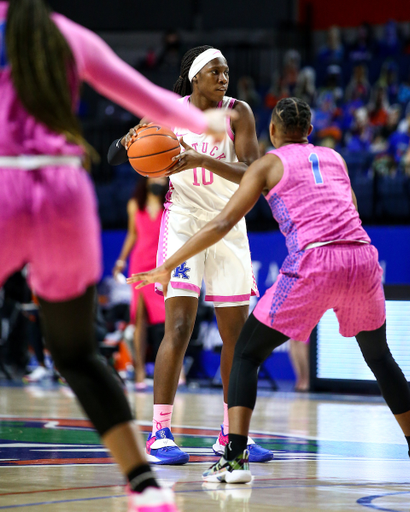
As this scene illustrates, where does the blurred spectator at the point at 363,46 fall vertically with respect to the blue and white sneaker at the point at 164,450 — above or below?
above

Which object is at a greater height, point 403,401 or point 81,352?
point 81,352

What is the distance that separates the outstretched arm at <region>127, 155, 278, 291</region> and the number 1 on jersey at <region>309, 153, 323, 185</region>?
174 millimetres

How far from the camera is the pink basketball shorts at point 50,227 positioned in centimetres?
204

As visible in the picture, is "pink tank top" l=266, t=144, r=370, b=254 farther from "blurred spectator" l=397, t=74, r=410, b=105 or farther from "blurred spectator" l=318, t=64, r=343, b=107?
"blurred spectator" l=318, t=64, r=343, b=107

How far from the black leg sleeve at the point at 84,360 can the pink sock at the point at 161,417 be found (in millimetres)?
1677

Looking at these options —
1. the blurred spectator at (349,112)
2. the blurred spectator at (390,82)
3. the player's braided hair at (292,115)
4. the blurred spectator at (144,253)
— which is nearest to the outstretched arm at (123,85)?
the player's braided hair at (292,115)

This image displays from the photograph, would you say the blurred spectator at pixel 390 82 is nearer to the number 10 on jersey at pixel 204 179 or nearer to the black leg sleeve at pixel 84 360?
the number 10 on jersey at pixel 204 179

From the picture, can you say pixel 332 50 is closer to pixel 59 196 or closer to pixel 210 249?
pixel 210 249

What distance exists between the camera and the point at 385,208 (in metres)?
9.79

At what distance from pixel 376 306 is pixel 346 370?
4.58 metres

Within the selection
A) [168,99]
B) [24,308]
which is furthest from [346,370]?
[168,99]

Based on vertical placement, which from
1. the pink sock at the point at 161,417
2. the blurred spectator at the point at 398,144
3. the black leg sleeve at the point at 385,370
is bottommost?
the pink sock at the point at 161,417

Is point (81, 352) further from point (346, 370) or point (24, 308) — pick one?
point (24, 308)

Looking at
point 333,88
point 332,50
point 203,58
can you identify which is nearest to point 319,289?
point 203,58
